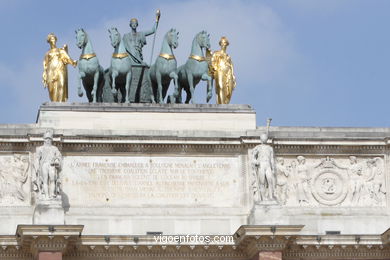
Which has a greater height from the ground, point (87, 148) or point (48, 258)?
point (87, 148)

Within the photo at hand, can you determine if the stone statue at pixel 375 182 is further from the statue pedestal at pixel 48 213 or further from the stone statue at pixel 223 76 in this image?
the statue pedestal at pixel 48 213

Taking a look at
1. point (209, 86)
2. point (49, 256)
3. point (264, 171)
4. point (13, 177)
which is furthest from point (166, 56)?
point (49, 256)

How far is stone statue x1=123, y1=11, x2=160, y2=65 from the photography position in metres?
43.6

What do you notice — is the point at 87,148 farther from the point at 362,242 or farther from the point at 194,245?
the point at 362,242

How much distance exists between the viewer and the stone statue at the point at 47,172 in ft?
130

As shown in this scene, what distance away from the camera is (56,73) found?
42344 mm

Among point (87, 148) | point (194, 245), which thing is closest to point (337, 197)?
point (194, 245)

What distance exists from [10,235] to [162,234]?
4.19 m

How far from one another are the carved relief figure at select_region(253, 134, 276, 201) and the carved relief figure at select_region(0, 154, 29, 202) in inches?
250

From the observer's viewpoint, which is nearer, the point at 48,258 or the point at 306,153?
the point at 48,258

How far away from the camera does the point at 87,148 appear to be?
1615 inches

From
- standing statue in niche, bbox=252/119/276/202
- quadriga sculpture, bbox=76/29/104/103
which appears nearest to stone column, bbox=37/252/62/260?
quadriga sculpture, bbox=76/29/104/103

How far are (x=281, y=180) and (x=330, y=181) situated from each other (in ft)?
4.74

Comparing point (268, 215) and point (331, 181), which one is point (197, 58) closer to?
point (331, 181)
